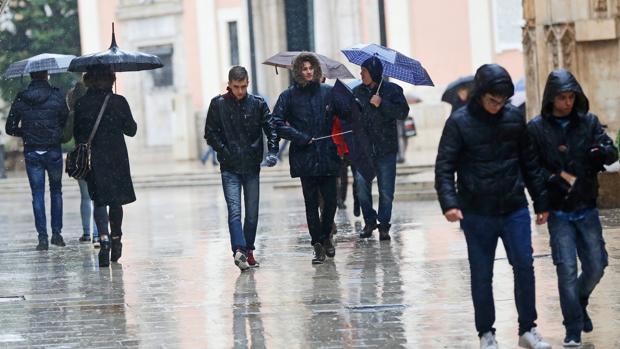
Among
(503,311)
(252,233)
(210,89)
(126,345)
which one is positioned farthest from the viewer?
(210,89)

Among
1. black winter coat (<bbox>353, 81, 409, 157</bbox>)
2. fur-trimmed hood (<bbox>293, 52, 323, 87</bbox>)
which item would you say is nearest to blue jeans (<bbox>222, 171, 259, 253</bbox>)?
fur-trimmed hood (<bbox>293, 52, 323, 87</bbox>)

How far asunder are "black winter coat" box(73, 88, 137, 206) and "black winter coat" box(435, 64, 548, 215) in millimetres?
5806

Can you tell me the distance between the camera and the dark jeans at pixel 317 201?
13.5 m

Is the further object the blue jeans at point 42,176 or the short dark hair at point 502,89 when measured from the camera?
the blue jeans at point 42,176

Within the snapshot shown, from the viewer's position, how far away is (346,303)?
11023 millimetres

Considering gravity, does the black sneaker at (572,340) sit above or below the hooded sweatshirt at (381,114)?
below

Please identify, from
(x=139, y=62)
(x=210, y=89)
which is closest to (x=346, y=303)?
(x=139, y=62)

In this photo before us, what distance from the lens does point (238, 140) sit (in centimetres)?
1332

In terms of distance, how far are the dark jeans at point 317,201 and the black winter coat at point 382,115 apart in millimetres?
1748

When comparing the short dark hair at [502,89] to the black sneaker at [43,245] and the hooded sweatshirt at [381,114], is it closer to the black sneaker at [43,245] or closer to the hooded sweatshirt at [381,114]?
the hooded sweatshirt at [381,114]

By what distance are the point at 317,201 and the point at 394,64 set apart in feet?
7.13

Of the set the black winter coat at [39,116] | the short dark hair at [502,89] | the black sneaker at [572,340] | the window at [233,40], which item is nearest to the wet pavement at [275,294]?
the black sneaker at [572,340]

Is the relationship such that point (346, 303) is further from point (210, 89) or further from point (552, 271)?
point (210, 89)

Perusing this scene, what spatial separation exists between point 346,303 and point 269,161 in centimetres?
225
